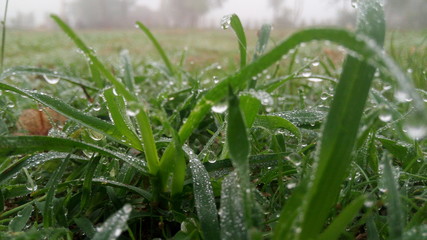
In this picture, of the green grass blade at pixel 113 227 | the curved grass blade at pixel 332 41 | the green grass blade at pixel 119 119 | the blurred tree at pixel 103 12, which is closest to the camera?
the curved grass blade at pixel 332 41

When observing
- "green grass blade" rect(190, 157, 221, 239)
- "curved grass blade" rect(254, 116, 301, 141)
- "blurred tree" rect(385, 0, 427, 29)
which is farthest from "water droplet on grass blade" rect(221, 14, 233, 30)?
"blurred tree" rect(385, 0, 427, 29)

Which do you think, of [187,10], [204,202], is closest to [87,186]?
[204,202]

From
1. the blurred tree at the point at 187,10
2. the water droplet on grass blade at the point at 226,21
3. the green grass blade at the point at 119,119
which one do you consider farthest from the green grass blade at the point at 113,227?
the blurred tree at the point at 187,10

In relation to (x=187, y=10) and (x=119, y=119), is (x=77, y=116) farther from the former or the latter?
(x=187, y=10)

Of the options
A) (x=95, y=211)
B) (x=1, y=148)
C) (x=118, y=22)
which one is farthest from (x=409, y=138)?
(x=118, y=22)

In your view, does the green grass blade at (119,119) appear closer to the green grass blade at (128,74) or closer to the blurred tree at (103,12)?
the green grass blade at (128,74)

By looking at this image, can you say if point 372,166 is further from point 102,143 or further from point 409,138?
point 102,143
